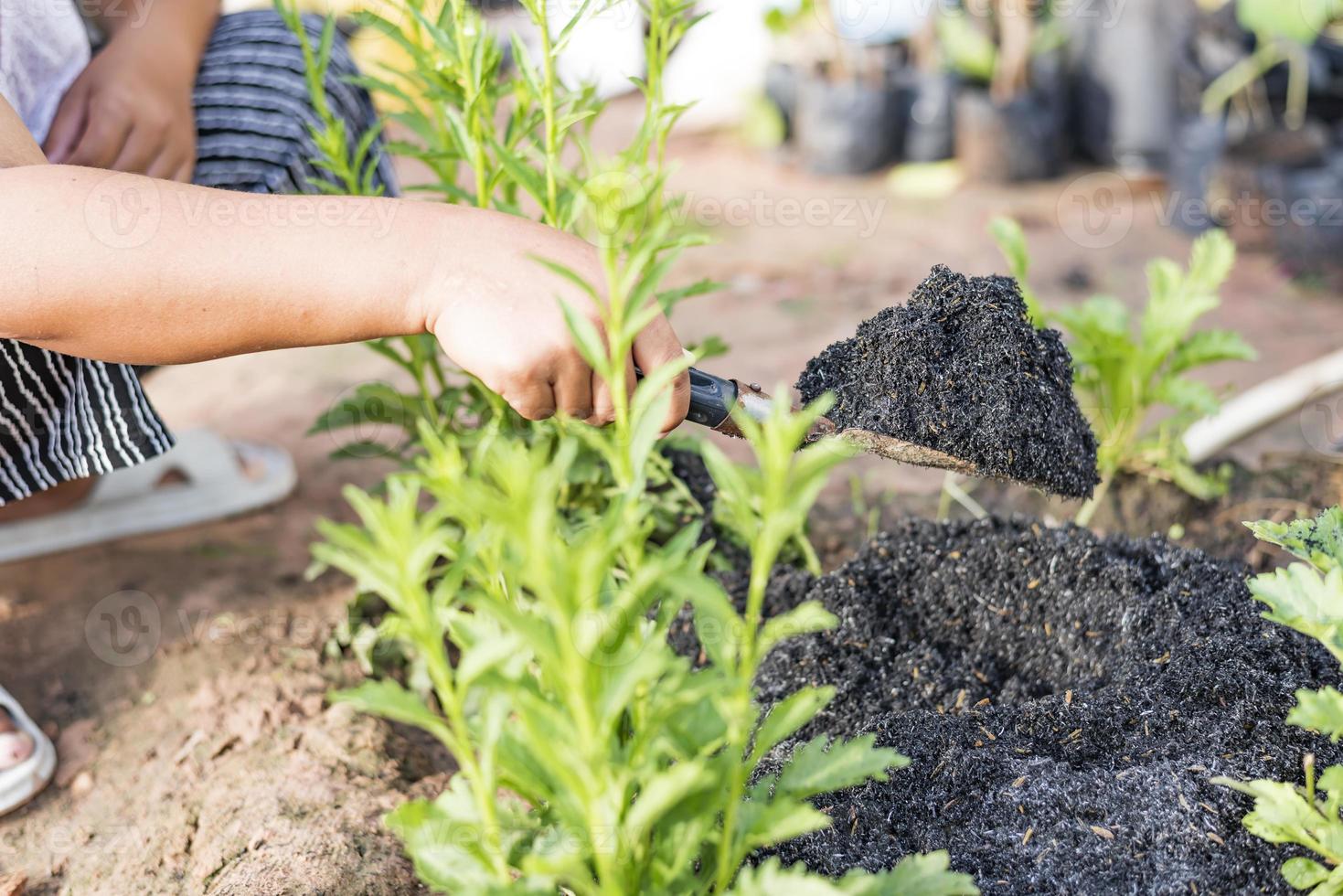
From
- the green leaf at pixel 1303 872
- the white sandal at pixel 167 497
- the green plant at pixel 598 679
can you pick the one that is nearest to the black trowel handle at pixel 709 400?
the green plant at pixel 598 679

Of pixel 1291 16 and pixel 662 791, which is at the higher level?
pixel 662 791

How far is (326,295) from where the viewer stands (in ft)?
4.28

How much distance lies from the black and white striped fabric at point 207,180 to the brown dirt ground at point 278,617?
0.40 metres

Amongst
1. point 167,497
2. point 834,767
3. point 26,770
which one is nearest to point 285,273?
point 834,767

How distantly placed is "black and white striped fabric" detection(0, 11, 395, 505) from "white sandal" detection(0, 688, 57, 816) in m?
0.35

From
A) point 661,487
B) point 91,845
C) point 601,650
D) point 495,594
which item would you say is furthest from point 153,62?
point 601,650

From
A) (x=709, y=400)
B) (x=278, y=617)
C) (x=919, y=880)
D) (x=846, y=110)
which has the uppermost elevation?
(x=709, y=400)

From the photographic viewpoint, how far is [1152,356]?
6.59ft

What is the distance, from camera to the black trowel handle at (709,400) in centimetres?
139

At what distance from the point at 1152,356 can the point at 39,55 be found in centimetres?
204

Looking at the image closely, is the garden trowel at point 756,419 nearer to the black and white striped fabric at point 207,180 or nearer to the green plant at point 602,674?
the green plant at point 602,674

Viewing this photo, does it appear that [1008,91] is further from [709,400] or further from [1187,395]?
[709,400]

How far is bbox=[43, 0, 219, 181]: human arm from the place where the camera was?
180 cm

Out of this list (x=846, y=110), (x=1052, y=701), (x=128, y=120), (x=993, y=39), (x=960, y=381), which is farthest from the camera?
(x=993, y=39)
